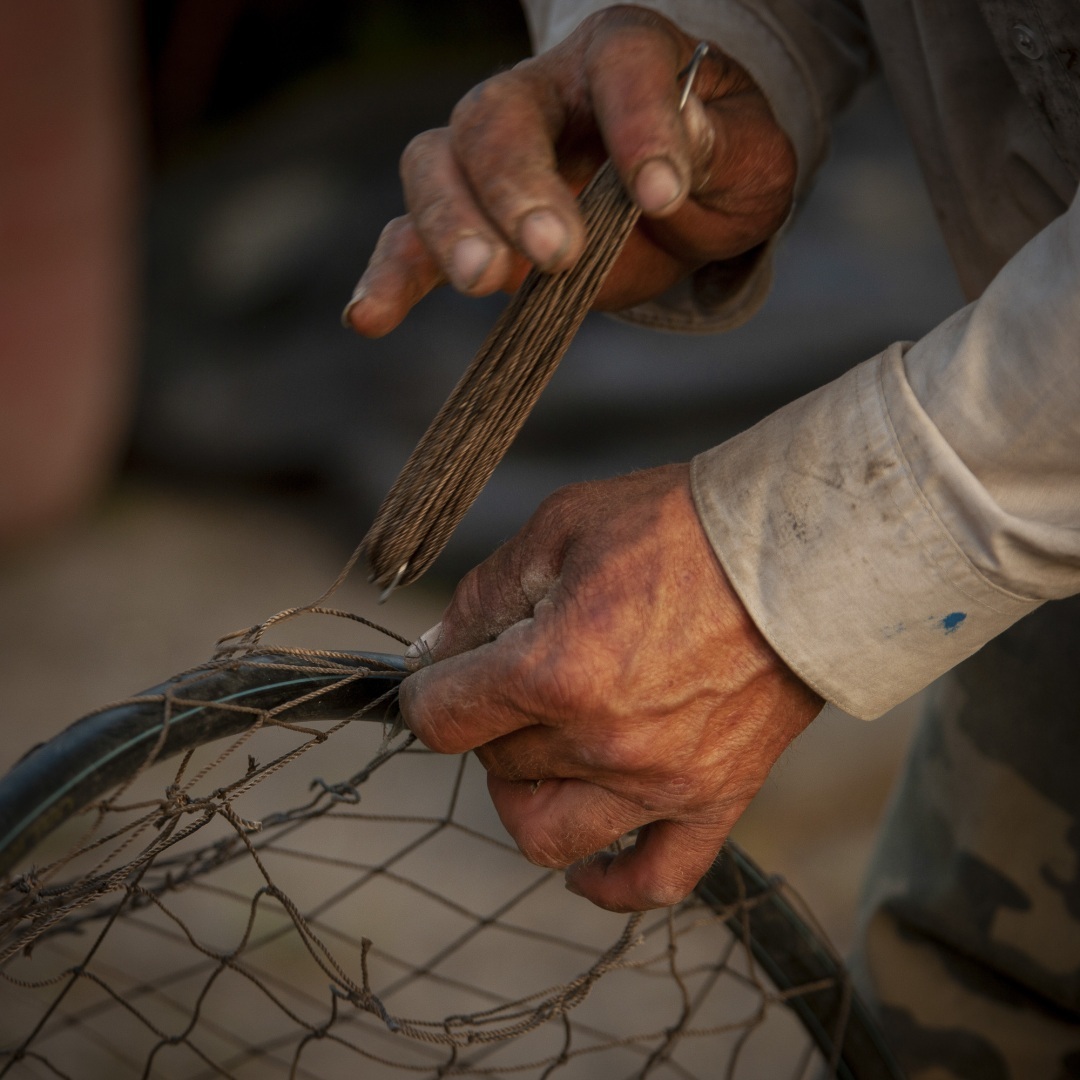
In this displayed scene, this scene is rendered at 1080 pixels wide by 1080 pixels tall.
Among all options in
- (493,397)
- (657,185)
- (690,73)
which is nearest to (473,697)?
(493,397)

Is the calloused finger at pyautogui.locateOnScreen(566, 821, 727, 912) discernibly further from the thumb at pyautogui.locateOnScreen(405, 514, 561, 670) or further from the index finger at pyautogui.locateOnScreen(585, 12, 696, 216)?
the index finger at pyautogui.locateOnScreen(585, 12, 696, 216)

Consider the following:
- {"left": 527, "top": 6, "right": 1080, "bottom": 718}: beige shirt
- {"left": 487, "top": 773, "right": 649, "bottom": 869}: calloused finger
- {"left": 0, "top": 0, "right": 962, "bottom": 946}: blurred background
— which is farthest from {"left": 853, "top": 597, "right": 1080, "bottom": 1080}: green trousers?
{"left": 0, "top": 0, "right": 962, "bottom": 946}: blurred background

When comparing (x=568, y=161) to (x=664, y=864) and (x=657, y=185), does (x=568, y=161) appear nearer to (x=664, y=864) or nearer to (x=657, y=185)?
(x=657, y=185)

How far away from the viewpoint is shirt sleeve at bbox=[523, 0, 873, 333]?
94cm

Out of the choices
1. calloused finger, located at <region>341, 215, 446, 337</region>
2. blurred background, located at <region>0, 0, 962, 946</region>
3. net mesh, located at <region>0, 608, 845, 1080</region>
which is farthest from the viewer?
blurred background, located at <region>0, 0, 962, 946</region>

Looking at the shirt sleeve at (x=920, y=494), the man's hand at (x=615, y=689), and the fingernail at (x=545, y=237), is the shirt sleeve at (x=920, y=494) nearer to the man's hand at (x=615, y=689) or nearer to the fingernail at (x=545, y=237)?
the man's hand at (x=615, y=689)

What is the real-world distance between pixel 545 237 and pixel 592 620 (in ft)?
0.71

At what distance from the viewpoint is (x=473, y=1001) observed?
1772 mm

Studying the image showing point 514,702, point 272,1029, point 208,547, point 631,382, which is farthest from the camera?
point 208,547

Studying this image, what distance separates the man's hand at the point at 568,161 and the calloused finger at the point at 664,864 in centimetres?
36

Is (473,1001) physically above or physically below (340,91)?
below

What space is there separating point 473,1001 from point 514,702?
1.27 metres

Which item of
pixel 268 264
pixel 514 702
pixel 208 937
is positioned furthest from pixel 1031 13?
pixel 268 264

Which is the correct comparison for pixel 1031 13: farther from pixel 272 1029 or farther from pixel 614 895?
pixel 272 1029
